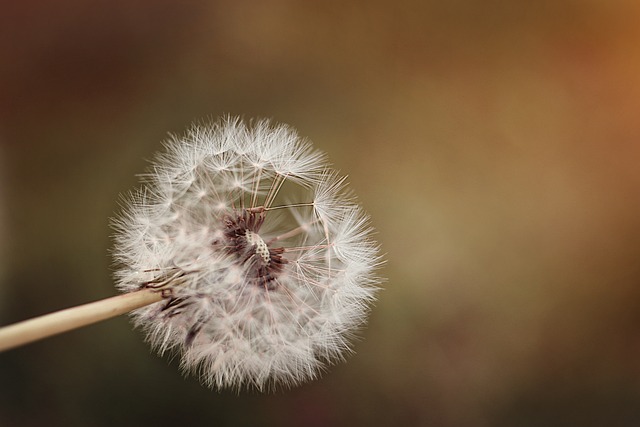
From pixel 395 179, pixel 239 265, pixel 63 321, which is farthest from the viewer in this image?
pixel 395 179

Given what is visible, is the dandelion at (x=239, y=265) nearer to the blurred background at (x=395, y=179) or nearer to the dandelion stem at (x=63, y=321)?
the dandelion stem at (x=63, y=321)

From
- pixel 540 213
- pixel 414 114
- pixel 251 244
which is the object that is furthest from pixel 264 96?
pixel 540 213

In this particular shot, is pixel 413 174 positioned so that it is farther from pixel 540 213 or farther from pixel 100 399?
pixel 100 399

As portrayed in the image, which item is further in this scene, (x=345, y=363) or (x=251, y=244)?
(x=345, y=363)

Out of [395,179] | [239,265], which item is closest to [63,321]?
[239,265]

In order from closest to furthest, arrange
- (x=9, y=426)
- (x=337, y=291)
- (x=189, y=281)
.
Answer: (x=189, y=281) < (x=337, y=291) < (x=9, y=426)

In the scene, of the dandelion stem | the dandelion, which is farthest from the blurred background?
the dandelion stem

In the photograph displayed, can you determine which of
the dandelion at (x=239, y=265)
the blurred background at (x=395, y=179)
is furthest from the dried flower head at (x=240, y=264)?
the blurred background at (x=395, y=179)

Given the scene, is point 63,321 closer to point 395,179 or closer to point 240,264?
point 240,264

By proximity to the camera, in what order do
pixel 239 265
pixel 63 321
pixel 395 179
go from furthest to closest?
pixel 395 179 < pixel 239 265 < pixel 63 321
